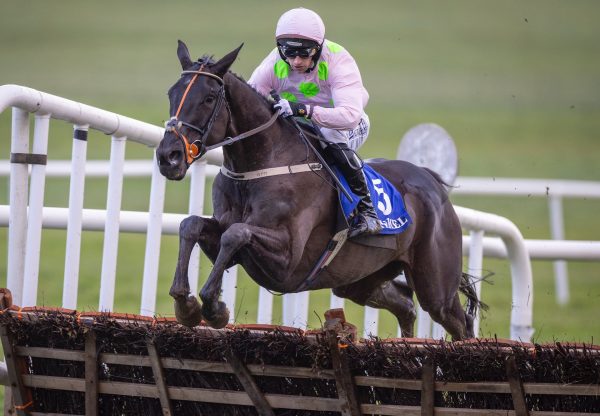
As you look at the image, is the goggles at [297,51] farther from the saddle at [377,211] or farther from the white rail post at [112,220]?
the white rail post at [112,220]

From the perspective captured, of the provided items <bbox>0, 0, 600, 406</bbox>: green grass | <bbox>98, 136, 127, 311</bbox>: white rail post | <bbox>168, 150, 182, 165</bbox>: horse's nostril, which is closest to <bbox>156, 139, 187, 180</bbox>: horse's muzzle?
<bbox>168, 150, 182, 165</bbox>: horse's nostril

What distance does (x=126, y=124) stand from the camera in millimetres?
6281

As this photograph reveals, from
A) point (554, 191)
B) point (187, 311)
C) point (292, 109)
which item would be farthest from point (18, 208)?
point (554, 191)

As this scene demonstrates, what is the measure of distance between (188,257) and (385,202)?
143cm

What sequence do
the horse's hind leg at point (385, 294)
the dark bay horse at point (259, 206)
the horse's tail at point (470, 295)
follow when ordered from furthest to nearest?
the horse's tail at point (470, 295) < the horse's hind leg at point (385, 294) < the dark bay horse at point (259, 206)

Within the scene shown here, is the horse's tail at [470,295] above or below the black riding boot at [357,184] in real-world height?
below

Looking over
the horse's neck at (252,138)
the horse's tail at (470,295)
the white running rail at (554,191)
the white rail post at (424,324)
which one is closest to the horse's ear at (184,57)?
the horse's neck at (252,138)

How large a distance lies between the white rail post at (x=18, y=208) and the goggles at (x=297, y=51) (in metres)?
1.32

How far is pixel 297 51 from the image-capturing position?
591 centimetres

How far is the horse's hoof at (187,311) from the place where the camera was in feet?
17.8

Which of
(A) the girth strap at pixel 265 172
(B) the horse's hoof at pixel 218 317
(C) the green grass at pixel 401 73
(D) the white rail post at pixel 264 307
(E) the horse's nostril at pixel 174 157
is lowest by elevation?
(B) the horse's hoof at pixel 218 317

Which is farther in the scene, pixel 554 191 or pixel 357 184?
pixel 554 191

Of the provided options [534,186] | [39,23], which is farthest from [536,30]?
[534,186]

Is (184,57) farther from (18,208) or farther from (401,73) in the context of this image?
(401,73)
